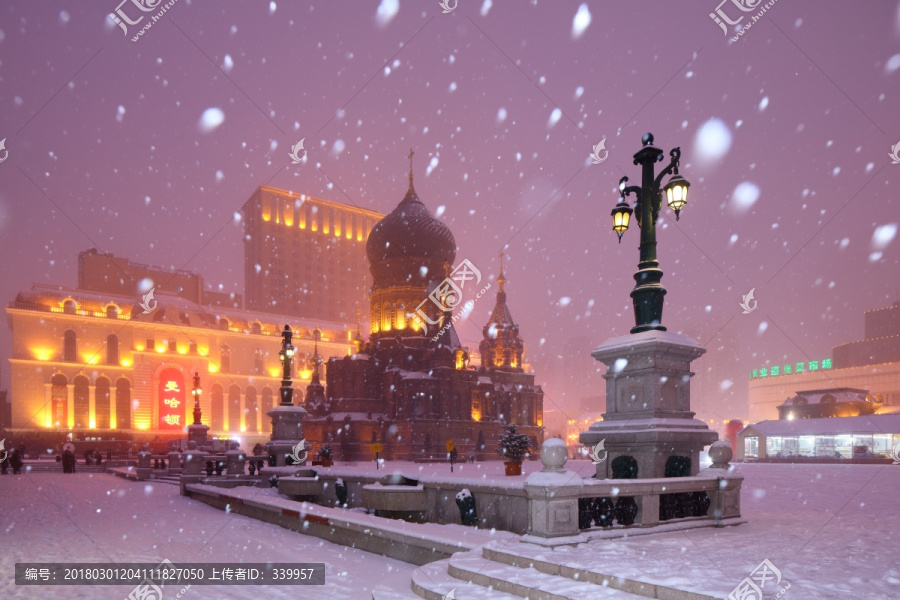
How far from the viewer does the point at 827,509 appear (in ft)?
36.2

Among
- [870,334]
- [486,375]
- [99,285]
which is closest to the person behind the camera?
[486,375]

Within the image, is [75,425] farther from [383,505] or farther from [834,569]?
[834,569]

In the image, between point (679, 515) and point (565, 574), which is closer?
point (565, 574)

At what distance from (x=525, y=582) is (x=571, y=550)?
128 cm

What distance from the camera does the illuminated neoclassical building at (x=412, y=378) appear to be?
4844 cm

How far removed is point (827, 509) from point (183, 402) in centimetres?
6703

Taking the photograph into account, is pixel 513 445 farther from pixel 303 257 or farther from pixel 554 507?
pixel 303 257

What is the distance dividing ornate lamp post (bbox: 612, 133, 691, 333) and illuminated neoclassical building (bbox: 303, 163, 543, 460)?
121 feet

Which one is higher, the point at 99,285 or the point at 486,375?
the point at 99,285

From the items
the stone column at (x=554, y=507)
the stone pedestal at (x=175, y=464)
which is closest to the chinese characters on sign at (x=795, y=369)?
the stone pedestal at (x=175, y=464)

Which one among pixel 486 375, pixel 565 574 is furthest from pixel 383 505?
pixel 486 375

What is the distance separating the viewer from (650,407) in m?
9.81

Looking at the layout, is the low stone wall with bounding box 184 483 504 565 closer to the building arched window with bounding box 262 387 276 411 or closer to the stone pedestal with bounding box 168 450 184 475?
the stone pedestal with bounding box 168 450 184 475
